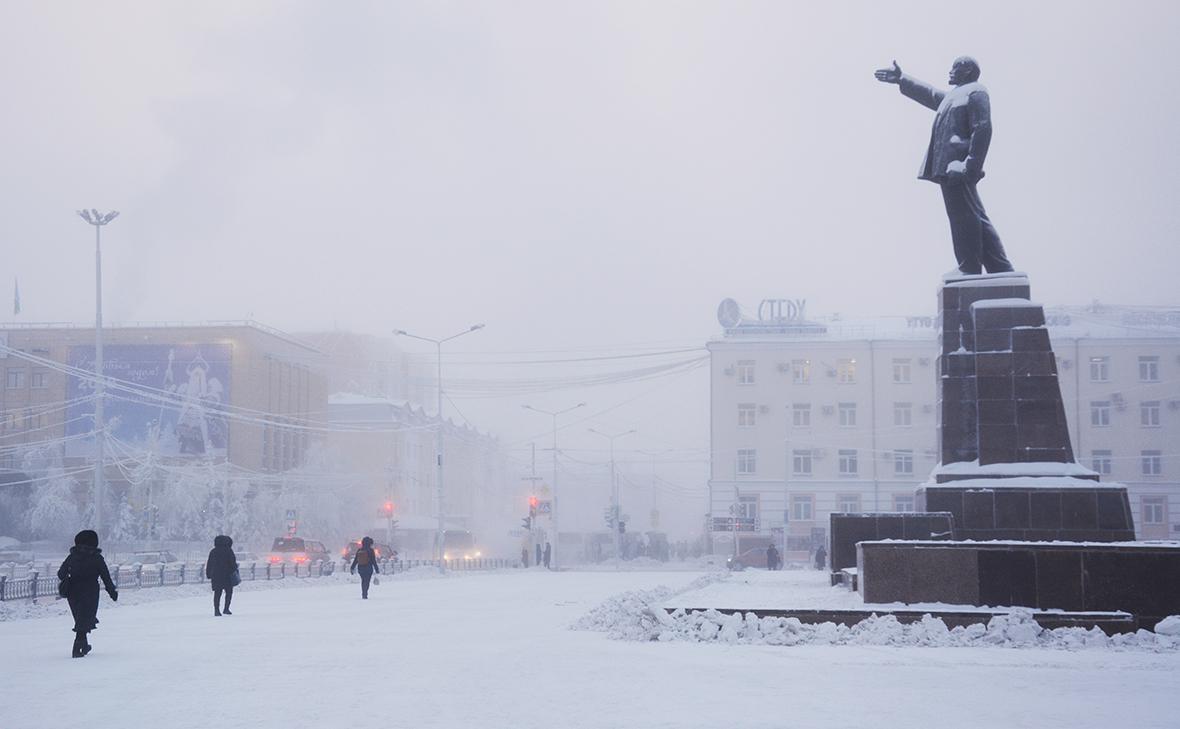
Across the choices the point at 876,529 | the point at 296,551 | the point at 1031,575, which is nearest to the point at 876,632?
the point at 1031,575

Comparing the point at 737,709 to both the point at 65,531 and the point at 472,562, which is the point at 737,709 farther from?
the point at 65,531

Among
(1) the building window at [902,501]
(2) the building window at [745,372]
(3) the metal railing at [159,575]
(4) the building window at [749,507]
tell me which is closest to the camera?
(3) the metal railing at [159,575]

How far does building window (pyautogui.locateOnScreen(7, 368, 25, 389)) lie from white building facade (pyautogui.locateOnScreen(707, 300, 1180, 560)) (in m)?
42.2

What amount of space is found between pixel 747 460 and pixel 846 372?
7208mm

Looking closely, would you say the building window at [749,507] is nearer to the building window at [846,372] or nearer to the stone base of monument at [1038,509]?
the building window at [846,372]

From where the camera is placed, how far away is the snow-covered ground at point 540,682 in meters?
9.69

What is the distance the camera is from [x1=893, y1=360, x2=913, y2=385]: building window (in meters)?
68.4

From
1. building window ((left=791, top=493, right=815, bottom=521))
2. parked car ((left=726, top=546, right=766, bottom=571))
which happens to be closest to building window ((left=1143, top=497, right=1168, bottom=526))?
building window ((left=791, top=493, right=815, bottom=521))

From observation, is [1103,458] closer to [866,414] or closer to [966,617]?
[866,414]

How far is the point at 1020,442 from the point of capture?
58.2 ft

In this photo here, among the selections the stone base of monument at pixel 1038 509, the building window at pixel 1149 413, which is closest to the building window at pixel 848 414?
the building window at pixel 1149 413

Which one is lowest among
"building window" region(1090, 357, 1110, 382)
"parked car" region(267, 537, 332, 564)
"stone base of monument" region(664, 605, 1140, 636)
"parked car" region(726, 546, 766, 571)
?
"parked car" region(726, 546, 766, 571)

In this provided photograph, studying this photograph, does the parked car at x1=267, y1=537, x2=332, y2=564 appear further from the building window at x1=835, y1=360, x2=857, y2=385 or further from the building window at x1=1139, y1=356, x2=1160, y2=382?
the building window at x1=1139, y1=356, x2=1160, y2=382

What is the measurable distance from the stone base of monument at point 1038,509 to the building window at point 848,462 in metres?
51.3
